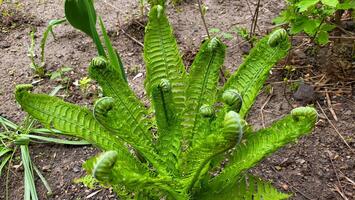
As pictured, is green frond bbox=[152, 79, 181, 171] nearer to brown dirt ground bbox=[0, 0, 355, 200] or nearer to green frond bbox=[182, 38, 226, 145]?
green frond bbox=[182, 38, 226, 145]

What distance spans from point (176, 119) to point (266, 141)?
247 mm

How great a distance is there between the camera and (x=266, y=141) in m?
1.01

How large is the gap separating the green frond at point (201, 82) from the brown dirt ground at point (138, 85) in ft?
1.28

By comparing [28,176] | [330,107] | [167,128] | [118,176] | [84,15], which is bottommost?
[330,107]

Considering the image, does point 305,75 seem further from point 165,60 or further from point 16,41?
point 16,41

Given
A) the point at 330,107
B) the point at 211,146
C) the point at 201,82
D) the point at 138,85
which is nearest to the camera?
the point at 211,146

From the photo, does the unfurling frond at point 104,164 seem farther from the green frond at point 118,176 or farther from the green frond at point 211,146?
the green frond at point 211,146

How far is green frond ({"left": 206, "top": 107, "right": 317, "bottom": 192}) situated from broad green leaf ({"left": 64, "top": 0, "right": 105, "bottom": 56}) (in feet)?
1.84

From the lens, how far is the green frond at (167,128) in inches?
43.2

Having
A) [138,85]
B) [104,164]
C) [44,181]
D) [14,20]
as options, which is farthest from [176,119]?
[14,20]

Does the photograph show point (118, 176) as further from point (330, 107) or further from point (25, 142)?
point (330, 107)

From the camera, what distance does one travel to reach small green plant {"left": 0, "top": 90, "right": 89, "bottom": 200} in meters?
1.49

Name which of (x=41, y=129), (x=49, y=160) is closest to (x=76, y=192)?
(x=49, y=160)

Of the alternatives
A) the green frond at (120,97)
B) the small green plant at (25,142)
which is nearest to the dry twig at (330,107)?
the green frond at (120,97)
